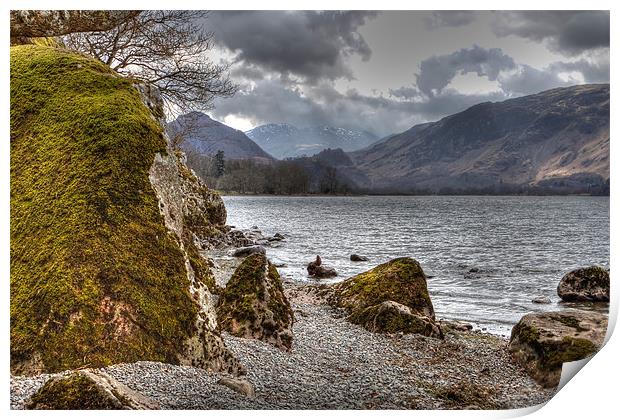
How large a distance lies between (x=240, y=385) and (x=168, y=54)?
663cm

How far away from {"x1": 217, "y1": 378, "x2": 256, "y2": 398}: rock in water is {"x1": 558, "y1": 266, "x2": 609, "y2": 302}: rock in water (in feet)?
26.1

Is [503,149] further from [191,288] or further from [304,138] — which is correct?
[191,288]

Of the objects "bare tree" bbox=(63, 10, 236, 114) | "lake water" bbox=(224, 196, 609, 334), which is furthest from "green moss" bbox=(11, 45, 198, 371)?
"lake water" bbox=(224, 196, 609, 334)

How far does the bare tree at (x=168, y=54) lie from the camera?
8891mm

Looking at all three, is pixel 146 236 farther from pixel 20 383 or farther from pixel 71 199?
pixel 20 383

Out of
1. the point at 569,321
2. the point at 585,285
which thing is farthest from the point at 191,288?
the point at 585,285

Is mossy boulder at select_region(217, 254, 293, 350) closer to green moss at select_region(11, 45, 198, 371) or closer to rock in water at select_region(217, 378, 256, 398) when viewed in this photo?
rock in water at select_region(217, 378, 256, 398)

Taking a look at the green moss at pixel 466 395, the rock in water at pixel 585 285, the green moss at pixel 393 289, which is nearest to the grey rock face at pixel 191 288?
the green moss at pixel 466 395

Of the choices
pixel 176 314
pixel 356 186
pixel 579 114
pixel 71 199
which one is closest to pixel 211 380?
pixel 176 314

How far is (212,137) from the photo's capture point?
28.0 feet

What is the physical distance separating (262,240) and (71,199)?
1627 cm

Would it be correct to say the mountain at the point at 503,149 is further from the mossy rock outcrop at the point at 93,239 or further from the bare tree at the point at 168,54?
the mossy rock outcrop at the point at 93,239
